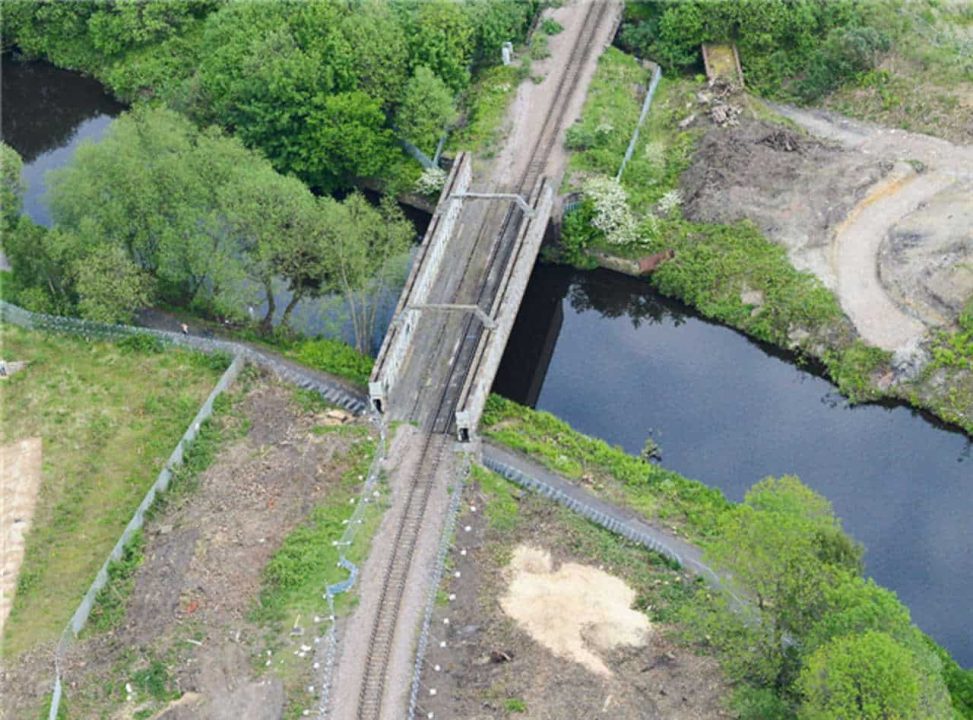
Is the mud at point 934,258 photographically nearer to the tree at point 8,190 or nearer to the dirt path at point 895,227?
the dirt path at point 895,227

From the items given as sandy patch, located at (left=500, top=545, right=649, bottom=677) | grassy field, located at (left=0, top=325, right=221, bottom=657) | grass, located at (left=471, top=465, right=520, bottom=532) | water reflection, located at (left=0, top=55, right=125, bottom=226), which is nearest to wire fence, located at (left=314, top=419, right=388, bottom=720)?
grass, located at (left=471, top=465, right=520, bottom=532)

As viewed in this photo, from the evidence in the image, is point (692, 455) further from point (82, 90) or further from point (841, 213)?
point (82, 90)

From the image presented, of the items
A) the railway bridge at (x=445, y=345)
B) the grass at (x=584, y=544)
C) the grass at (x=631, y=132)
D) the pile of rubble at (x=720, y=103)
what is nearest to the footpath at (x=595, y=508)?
the grass at (x=584, y=544)

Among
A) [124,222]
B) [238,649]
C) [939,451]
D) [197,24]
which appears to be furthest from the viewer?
[197,24]

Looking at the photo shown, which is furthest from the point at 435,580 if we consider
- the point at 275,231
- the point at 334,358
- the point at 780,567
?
the point at 275,231

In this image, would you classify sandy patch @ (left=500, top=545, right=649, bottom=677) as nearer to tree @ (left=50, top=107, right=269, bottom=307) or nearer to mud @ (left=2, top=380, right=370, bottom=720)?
mud @ (left=2, top=380, right=370, bottom=720)

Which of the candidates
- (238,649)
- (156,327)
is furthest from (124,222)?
(238,649)
